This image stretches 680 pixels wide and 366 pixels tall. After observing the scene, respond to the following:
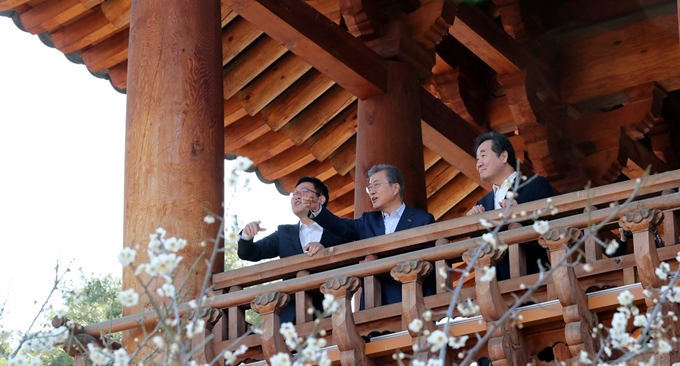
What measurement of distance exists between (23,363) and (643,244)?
221cm

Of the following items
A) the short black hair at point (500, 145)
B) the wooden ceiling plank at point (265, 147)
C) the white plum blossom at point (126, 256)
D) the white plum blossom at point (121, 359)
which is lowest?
the white plum blossom at point (121, 359)

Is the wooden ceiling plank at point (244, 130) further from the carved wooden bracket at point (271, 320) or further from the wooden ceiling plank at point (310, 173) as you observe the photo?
the carved wooden bracket at point (271, 320)

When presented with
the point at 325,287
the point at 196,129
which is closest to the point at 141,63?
the point at 196,129

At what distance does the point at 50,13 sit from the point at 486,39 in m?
2.79

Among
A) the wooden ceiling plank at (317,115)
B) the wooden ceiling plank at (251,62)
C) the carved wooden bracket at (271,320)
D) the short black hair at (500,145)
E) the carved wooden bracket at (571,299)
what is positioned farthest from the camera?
the wooden ceiling plank at (317,115)

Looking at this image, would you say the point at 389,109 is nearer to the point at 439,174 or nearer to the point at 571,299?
the point at 439,174

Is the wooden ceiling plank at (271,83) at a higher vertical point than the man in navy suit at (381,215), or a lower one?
higher

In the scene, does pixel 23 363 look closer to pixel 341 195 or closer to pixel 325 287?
pixel 325 287

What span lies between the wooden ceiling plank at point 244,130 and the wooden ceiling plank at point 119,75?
0.92m

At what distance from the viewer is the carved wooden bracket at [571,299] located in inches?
180

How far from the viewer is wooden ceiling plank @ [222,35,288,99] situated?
348 inches

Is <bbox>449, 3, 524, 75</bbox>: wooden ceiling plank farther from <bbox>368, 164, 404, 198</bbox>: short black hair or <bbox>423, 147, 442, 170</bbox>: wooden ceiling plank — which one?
<bbox>368, 164, 404, 198</bbox>: short black hair

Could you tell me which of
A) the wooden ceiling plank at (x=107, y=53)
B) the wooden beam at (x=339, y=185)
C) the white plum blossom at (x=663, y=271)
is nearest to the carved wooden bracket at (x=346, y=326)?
the white plum blossom at (x=663, y=271)

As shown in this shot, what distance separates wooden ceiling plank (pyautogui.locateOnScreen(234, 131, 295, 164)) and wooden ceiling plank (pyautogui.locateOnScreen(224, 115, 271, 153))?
14 cm
